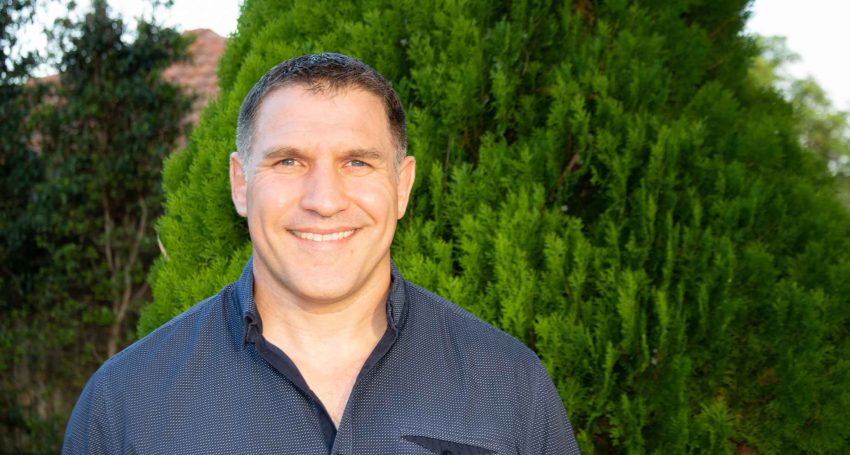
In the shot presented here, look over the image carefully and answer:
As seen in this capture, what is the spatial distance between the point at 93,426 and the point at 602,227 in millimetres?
1747

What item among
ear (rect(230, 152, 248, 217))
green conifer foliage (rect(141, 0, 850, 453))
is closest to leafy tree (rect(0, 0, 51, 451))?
green conifer foliage (rect(141, 0, 850, 453))

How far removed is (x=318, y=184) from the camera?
7.20ft

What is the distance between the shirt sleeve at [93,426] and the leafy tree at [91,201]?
6324 mm

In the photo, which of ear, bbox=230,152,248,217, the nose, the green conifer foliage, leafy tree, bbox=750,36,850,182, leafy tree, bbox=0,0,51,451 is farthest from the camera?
leafy tree, bbox=750,36,850,182

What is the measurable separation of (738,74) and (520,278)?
179 cm

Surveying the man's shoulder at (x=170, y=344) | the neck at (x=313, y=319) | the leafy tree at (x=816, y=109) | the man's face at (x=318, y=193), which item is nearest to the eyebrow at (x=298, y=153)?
the man's face at (x=318, y=193)

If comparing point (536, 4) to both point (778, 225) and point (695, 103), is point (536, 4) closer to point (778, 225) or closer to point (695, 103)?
point (695, 103)

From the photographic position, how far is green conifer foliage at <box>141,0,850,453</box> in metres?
2.84

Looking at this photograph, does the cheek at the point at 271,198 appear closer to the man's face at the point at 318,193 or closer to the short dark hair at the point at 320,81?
the man's face at the point at 318,193

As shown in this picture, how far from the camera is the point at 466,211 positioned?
9.71 feet

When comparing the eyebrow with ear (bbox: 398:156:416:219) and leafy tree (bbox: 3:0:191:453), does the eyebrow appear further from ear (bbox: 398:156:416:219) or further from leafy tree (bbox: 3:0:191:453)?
leafy tree (bbox: 3:0:191:453)

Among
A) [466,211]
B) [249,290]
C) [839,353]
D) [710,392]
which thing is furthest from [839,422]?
[249,290]

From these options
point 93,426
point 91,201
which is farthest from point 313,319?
point 91,201

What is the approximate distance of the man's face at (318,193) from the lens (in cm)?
219
